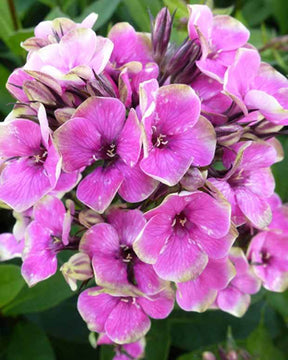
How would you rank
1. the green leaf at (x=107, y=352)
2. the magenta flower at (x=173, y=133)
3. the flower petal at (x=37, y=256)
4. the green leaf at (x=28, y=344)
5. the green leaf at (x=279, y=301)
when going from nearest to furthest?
1. the magenta flower at (x=173, y=133)
2. the flower petal at (x=37, y=256)
3. the green leaf at (x=107, y=352)
4. the green leaf at (x=28, y=344)
5. the green leaf at (x=279, y=301)

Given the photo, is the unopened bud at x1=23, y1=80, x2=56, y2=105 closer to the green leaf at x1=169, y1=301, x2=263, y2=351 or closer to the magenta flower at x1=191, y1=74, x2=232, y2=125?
the magenta flower at x1=191, y1=74, x2=232, y2=125

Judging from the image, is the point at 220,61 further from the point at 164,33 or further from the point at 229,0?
the point at 229,0

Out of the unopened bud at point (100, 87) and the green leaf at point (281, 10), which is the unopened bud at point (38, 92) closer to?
the unopened bud at point (100, 87)

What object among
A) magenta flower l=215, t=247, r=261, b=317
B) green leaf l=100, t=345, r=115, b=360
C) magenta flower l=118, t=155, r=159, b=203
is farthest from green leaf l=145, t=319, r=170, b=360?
magenta flower l=118, t=155, r=159, b=203

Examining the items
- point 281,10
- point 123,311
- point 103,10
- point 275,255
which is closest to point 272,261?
point 275,255

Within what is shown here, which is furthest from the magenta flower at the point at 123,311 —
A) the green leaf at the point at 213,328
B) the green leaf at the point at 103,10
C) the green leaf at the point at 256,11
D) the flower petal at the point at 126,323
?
the green leaf at the point at 256,11

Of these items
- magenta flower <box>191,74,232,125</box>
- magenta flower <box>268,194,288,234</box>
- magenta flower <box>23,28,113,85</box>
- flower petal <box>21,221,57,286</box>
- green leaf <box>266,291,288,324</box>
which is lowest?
green leaf <box>266,291,288,324</box>
